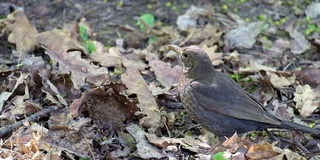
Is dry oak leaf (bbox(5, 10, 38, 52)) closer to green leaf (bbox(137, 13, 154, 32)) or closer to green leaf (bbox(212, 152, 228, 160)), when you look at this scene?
green leaf (bbox(137, 13, 154, 32))

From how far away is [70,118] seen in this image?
16.6 ft

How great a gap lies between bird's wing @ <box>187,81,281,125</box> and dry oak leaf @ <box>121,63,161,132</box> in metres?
0.35

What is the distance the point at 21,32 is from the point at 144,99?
1.62 meters

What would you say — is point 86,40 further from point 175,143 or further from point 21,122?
point 175,143

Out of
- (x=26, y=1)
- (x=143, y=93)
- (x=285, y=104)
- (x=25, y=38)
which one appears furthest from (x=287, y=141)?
(x=26, y=1)

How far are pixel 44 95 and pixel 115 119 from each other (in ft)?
2.23

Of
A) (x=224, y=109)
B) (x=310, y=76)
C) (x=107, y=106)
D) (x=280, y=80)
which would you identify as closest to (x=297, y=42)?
(x=310, y=76)

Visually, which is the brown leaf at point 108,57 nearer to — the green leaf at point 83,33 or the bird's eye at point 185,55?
the green leaf at point 83,33

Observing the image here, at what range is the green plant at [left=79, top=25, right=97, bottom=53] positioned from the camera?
20.9 feet

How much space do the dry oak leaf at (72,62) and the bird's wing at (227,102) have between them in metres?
0.90

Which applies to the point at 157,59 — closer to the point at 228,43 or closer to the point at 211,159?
the point at 228,43

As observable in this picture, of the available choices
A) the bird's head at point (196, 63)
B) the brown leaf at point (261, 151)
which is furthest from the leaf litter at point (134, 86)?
the bird's head at point (196, 63)

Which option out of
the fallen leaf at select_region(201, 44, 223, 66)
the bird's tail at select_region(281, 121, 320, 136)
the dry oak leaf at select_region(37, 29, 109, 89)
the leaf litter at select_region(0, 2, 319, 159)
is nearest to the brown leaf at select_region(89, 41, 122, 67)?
the leaf litter at select_region(0, 2, 319, 159)

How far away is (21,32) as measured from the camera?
6.34 m
